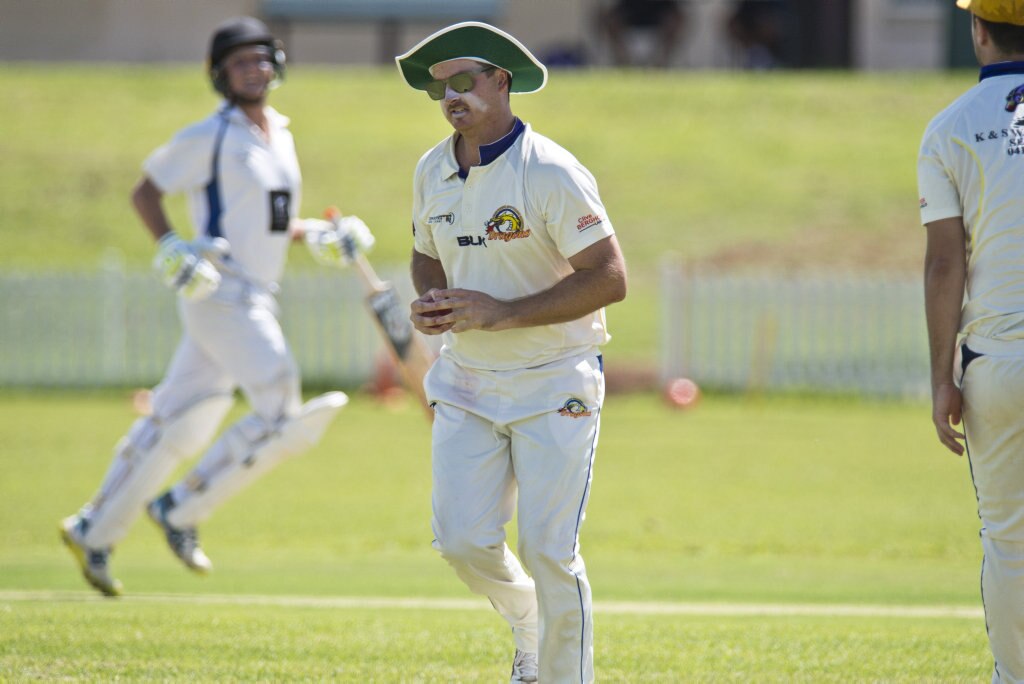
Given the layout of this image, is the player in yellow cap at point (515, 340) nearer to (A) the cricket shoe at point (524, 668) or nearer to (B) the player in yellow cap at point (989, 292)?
(A) the cricket shoe at point (524, 668)

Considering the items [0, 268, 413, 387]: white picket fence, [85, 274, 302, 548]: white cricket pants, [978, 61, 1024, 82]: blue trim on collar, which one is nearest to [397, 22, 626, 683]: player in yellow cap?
[978, 61, 1024, 82]: blue trim on collar

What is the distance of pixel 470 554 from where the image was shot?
4836 mm

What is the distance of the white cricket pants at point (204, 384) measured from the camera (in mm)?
7977

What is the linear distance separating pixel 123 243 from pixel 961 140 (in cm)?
2169

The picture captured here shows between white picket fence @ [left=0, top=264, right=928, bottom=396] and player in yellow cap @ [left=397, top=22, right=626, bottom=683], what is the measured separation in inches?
546

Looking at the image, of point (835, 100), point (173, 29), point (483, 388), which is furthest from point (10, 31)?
point (483, 388)

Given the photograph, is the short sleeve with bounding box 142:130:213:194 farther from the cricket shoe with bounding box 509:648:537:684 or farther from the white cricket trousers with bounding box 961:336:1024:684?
the white cricket trousers with bounding box 961:336:1024:684

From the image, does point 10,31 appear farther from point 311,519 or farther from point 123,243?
point 311,519

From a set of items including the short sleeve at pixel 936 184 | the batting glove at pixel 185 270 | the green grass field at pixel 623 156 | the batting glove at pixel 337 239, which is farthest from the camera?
the green grass field at pixel 623 156

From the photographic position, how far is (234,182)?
809cm

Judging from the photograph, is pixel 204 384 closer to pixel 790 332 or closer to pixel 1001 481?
pixel 1001 481

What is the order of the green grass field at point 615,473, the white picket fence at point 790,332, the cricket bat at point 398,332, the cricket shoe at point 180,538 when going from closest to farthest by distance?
the green grass field at point 615,473
the cricket shoe at point 180,538
the cricket bat at point 398,332
the white picket fence at point 790,332

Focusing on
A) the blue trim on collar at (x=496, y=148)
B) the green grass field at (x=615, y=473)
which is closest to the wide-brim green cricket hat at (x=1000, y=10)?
the blue trim on collar at (x=496, y=148)

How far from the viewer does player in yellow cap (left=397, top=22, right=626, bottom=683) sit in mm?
4750
